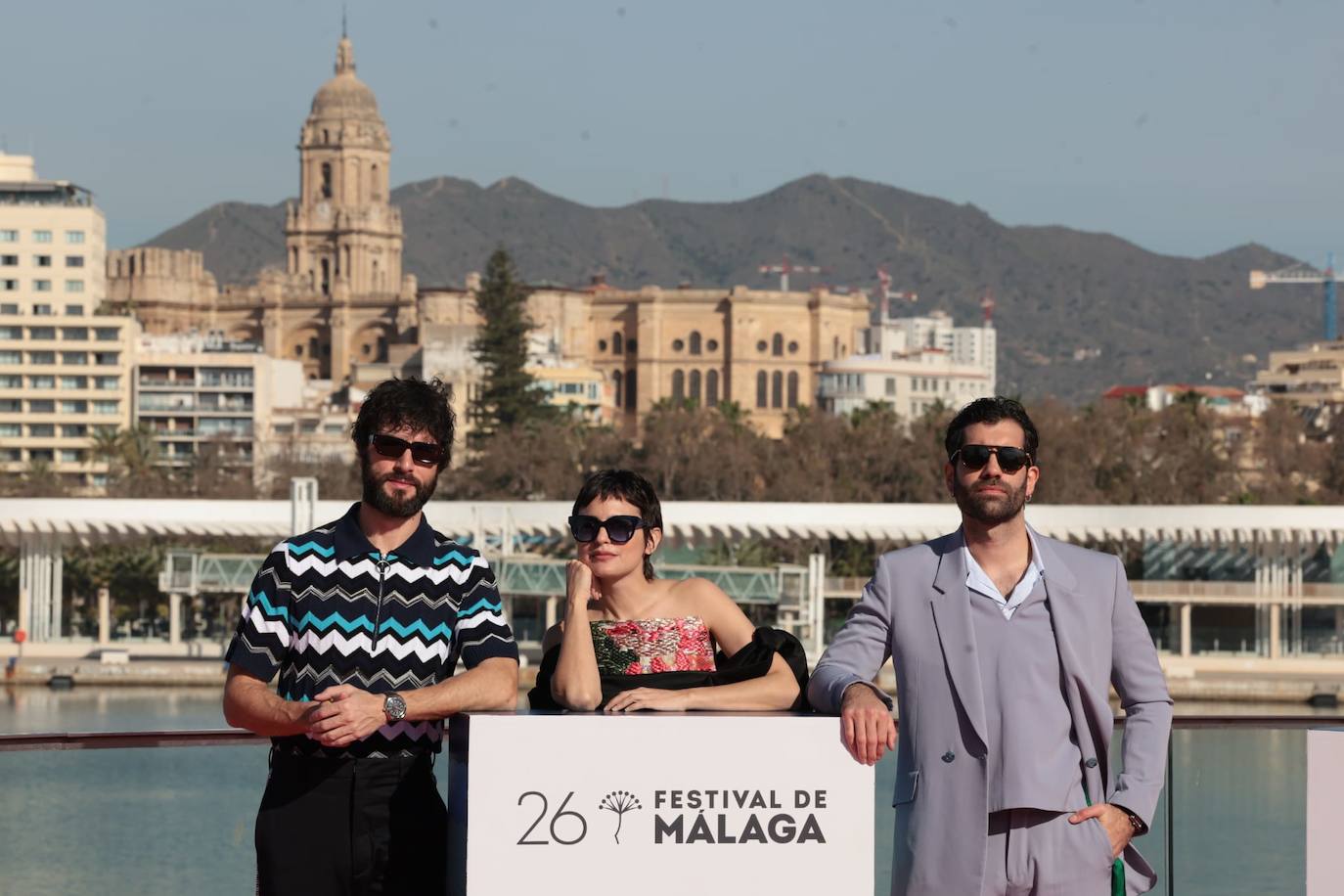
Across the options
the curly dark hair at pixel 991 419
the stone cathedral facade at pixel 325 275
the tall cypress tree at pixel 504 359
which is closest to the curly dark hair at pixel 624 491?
the curly dark hair at pixel 991 419

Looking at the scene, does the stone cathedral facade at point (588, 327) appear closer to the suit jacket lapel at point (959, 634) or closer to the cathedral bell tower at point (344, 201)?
the cathedral bell tower at point (344, 201)

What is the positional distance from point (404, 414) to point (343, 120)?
148376 millimetres

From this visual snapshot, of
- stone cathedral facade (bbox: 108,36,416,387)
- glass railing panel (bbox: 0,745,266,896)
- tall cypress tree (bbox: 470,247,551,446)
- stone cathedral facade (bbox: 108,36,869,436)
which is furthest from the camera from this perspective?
stone cathedral facade (bbox: 108,36,416,387)

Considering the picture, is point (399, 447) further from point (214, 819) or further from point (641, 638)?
point (214, 819)

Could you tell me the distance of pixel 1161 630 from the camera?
47.1 metres

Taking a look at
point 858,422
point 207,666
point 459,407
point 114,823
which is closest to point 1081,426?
point 858,422

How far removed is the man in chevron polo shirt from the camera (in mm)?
4523

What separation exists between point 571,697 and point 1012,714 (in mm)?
886

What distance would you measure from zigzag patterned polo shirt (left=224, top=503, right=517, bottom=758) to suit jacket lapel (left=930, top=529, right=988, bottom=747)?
87 cm

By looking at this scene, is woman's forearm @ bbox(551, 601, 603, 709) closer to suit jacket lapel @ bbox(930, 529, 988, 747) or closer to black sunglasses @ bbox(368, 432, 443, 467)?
black sunglasses @ bbox(368, 432, 443, 467)

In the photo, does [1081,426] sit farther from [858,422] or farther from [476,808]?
[476,808]

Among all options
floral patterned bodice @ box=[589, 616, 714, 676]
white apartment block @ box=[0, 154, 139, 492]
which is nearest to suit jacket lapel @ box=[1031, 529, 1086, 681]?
floral patterned bodice @ box=[589, 616, 714, 676]

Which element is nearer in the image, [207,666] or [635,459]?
[207,666]

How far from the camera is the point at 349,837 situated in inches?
178
